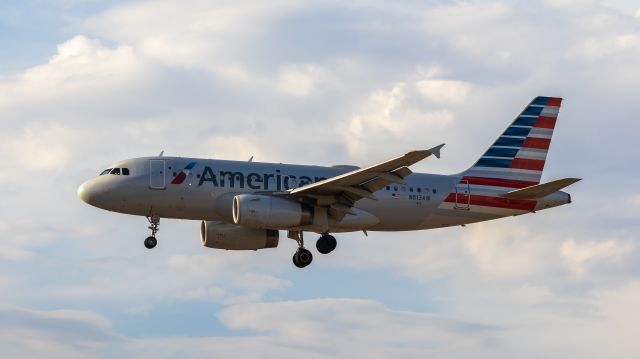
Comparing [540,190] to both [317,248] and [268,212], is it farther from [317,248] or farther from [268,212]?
[268,212]

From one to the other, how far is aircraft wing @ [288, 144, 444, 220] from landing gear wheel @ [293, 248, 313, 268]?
2443 mm

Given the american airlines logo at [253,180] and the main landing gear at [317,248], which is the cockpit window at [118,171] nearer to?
the american airlines logo at [253,180]

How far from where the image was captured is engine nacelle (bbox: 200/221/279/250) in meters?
58.7

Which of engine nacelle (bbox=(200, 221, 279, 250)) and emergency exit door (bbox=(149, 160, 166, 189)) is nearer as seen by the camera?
emergency exit door (bbox=(149, 160, 166, 189))

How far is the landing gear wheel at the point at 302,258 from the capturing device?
56281 millimetres

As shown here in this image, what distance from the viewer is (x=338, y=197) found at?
5431cm

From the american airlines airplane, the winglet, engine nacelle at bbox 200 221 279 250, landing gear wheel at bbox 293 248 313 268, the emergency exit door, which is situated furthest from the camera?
engine nacelle at bbox 200 221 279 250

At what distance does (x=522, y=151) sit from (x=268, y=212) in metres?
14.3

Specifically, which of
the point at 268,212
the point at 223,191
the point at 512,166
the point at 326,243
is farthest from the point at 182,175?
the point at 512,166

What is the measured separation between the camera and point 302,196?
54219mm

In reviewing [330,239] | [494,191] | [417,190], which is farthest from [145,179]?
[494,191]

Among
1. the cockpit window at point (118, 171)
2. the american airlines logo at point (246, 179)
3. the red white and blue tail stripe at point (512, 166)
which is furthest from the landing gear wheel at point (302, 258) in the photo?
the cockpit window at point (118, 171)

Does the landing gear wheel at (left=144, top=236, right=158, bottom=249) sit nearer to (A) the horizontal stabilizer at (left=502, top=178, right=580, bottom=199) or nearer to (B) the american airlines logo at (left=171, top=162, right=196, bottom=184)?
(B) the american airlines logo at (left=171, top=162, right=196, bottom=184)

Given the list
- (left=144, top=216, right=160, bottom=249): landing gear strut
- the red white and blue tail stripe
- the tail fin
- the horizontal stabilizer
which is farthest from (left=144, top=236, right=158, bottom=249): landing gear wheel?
the horizontal stabilizer
